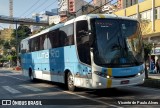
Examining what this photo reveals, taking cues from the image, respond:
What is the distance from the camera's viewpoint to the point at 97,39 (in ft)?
43.4

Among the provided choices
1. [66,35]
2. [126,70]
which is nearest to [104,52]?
[126,70]

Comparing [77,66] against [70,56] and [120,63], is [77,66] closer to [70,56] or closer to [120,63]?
[70,56]

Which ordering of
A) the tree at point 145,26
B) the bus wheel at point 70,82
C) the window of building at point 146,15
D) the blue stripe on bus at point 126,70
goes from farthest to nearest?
1. the window of building at point 146,15
2. the tree at point 145,26
3. the bus wheel at point 70,82
4. the blue stripe on bus at point 126,70

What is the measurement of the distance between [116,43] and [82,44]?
1473mm

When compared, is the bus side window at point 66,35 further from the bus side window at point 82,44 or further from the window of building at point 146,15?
the window of building at point 146,15

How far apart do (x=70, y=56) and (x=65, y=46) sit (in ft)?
2.99

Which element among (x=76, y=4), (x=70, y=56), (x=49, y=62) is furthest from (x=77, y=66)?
(x=76, y=4)

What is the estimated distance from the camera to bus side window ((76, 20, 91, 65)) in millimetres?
13625

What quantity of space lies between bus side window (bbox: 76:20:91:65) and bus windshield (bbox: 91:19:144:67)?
0.49 meters

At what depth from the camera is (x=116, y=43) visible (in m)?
13.4

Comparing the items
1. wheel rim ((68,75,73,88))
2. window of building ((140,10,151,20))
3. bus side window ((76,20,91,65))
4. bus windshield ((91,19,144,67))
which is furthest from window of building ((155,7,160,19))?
bus side window ((76,20,91,65))

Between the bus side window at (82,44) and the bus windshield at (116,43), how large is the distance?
0.49m

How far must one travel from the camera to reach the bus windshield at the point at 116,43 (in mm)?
13156

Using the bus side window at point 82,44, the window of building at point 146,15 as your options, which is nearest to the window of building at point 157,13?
the window of building at point 146,15
